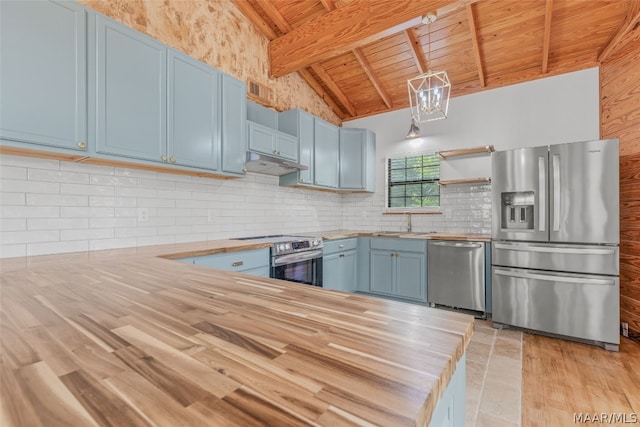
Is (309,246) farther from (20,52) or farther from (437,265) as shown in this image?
(20,52)

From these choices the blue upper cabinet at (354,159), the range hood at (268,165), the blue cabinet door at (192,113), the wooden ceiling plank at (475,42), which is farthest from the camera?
the blue upper cabinet at (354,159)

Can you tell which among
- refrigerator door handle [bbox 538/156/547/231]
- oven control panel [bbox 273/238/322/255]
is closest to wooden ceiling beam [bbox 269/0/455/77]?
refrigerator door handle [bbox 538/156/547/231]

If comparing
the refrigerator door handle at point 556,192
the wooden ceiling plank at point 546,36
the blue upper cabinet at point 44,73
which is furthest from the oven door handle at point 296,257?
the wooden ceiling plank at point 546,36

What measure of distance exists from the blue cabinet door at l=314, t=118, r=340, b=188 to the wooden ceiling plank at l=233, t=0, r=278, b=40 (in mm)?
1151

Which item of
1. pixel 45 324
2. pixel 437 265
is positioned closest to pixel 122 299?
Result: pixel 45 324

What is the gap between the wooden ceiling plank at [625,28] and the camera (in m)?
2.59

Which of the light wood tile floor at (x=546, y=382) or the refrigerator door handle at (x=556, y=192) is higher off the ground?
the refrigerator door handle at (x=556, y=192)

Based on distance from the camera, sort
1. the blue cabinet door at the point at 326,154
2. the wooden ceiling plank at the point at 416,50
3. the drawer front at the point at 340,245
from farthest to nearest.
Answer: the blue cabinet door at the point at 326,154, the drawer front at the point at 340,245, the wooden ceiling plank at the point at 416,50

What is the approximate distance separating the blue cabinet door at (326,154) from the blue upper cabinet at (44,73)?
8.25 ft

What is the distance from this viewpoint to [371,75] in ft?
13.0

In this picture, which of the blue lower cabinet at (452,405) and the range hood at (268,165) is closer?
the blue lower cabinet at (452,405)

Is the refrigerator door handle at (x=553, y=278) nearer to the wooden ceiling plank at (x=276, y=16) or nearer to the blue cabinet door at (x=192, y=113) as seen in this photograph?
the blue cabinet door at (x=192, y=113)

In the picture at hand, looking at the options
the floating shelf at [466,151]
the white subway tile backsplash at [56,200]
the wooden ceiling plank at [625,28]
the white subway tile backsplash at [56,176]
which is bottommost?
the white subway tile backsplash at [56,200]

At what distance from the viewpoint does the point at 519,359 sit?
7.60ft
